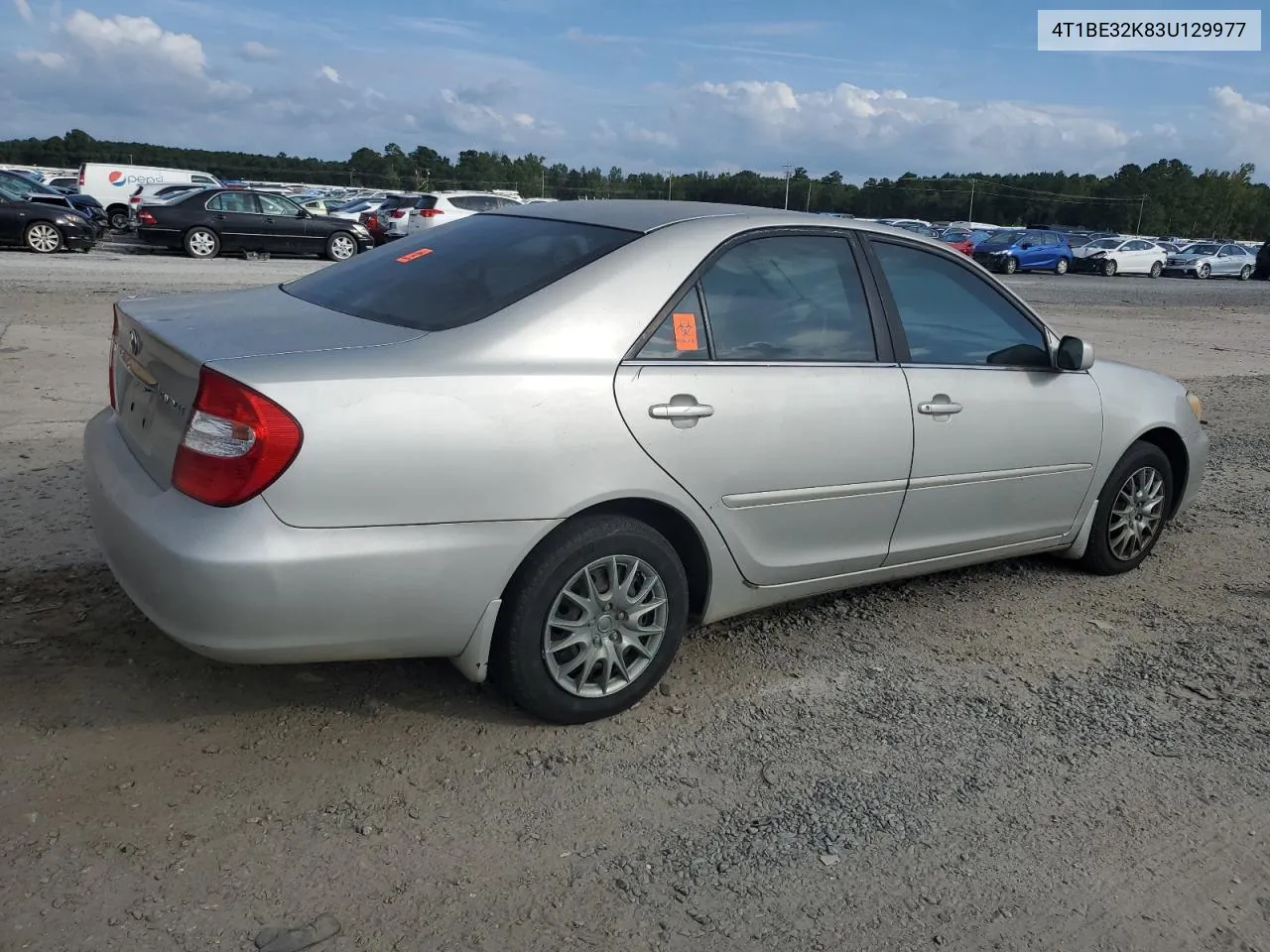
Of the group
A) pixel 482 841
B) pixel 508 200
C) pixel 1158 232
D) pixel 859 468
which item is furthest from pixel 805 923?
pixel 1158 232

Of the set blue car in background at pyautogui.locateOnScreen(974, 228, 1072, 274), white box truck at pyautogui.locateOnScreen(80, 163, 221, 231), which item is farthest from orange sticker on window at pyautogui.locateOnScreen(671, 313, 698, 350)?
blue car in background at pyautogui.locateOnScreen(974, 228, 1072, 274)

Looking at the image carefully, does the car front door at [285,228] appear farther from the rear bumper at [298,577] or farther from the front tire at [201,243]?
the rear bumper at [298,577]

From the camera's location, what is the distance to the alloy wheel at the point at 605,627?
337cm

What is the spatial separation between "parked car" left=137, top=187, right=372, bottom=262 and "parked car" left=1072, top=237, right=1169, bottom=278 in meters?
27.8

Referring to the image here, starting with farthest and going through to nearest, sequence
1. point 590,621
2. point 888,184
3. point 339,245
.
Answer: point 888,184
point 339,245
point 590,621

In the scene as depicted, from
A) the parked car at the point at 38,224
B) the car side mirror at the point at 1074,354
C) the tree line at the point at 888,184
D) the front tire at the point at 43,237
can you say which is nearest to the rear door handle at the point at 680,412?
the car side mirror at the point at 1074,354

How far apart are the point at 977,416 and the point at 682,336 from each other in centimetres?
141

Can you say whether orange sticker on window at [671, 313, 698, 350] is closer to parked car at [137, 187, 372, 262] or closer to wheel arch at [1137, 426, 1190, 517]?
wheel arch at [1137, 426, 1190, 517]

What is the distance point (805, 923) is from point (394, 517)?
58.5 inches

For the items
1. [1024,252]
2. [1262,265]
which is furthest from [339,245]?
[1262,265]

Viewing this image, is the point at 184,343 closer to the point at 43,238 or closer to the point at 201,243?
the point at 201,243

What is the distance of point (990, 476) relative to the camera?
4.38 metres

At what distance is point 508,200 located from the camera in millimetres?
30547

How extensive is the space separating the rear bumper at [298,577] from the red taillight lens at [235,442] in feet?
0.17
